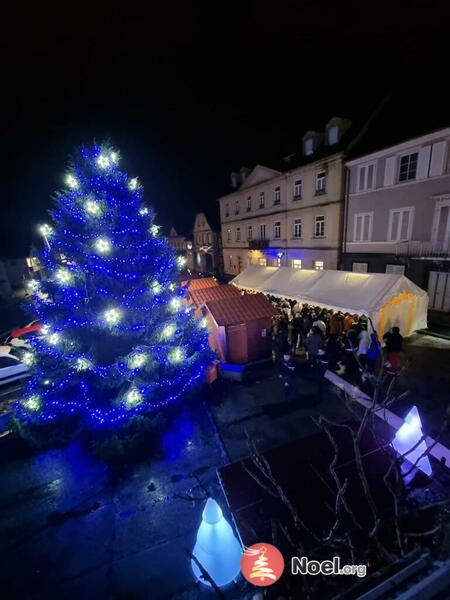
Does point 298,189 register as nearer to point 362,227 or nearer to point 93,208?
point 362,227

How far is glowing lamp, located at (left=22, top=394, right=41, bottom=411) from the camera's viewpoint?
6535 millimetres

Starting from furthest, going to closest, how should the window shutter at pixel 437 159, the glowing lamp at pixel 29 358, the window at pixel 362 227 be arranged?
the window at pixel 362 227
the window shutter at pixel 437 159
the glowing lamp at pixel 29 358

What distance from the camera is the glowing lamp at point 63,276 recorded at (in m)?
6.20

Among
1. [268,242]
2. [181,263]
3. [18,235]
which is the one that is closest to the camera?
[181,263]

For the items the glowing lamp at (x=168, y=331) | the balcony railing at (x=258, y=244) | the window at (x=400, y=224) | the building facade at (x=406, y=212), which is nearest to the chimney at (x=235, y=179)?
the balcony railing at (x=258, y=244)

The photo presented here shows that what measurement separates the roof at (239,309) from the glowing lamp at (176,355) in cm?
261

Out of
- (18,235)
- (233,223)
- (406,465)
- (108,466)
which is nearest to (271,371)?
(406,465)

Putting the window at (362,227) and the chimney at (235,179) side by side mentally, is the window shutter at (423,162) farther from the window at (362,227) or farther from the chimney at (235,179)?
the chimney at (235,179)

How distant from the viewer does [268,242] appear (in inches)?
983

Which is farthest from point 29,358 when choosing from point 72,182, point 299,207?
point 299,207

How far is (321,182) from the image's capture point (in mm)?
18953

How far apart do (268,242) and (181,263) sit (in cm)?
1885

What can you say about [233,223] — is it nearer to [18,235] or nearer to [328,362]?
[328,362]

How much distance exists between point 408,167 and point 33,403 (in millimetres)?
Answer: 19624
